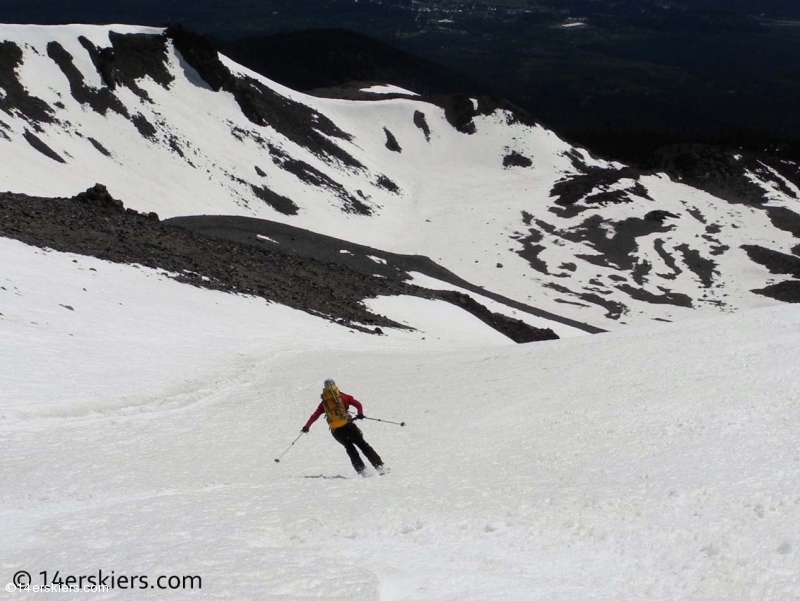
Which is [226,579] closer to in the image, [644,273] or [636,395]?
[636,395]

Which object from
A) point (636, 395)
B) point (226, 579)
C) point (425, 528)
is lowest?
point (636, 395)

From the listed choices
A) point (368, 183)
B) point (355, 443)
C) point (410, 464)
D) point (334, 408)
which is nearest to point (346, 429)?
point (355, 443)

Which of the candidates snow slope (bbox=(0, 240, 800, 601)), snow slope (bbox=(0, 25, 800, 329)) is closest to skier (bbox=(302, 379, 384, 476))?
snow slope (bbox=(0, 240, 800, 601))

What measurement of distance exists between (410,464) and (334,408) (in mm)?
1832

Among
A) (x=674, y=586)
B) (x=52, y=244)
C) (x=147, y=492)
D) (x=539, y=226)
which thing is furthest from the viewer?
(x=539, y=226)

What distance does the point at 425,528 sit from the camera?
10.4 metres

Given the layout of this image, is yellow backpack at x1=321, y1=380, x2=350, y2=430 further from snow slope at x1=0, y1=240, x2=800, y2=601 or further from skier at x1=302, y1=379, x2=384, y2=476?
snow slope at x1=0, y1=240, x2=800, y2=601

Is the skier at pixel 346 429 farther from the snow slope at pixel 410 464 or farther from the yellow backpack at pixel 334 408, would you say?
the snow slope at pixel 410 464

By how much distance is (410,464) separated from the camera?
587 inches

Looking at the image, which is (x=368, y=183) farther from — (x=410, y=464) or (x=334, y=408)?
(x=334, y=408)

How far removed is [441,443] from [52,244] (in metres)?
23.2

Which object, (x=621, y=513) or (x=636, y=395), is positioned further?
(x=636, y=395)

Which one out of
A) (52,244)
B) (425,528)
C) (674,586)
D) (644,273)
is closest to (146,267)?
(52,244)

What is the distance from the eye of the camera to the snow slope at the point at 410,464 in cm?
857
